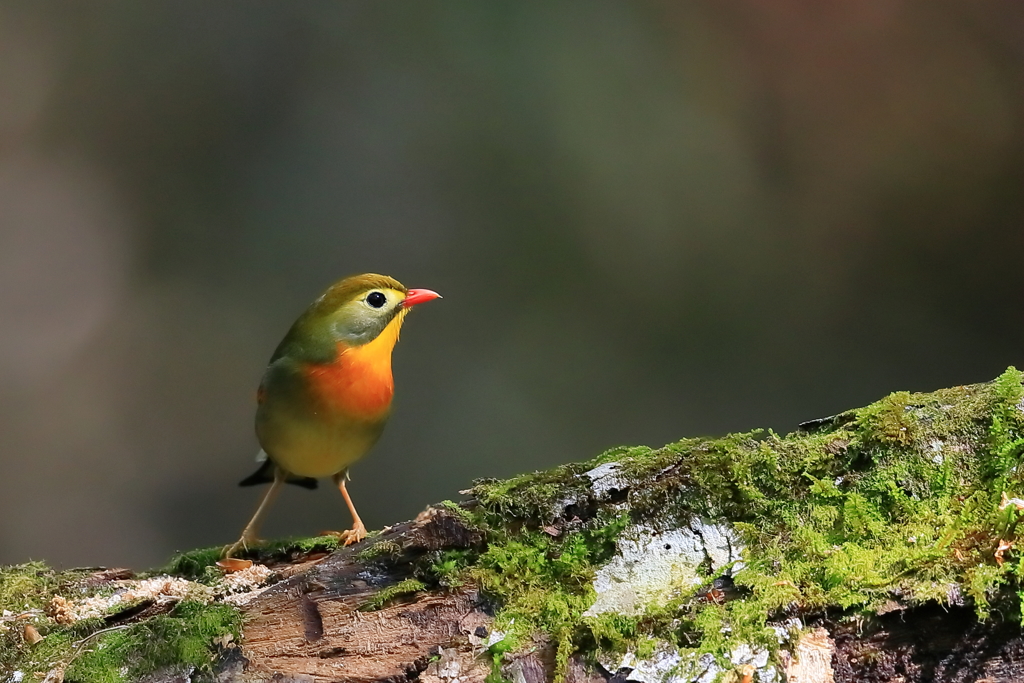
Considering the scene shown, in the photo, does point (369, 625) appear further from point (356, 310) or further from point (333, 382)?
point (356, 310)

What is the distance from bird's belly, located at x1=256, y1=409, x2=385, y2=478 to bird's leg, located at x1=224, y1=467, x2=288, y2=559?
A: 0.65ft

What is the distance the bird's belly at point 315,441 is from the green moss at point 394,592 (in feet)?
4.30

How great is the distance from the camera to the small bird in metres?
2.89

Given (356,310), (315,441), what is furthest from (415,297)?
(315,441)

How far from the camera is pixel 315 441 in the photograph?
9.59 ft

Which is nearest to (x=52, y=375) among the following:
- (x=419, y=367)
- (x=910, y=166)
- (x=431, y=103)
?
(x=419, y=367)

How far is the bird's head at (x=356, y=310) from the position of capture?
9.66ft

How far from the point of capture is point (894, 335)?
4.39 m

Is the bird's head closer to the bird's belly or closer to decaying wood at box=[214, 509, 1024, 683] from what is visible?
the bird's belly

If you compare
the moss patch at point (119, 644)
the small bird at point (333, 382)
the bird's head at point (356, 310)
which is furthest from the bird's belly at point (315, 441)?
the moss patch at point (119, 644)

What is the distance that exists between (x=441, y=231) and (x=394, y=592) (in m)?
3.39

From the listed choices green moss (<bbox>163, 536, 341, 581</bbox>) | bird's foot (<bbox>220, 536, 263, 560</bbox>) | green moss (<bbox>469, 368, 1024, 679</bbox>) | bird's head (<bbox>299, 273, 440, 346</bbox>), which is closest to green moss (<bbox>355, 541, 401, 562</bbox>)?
green moss (<bbox>469, 368, 1024, 679</bbox>)

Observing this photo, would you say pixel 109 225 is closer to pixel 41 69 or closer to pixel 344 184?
pixel 41 69

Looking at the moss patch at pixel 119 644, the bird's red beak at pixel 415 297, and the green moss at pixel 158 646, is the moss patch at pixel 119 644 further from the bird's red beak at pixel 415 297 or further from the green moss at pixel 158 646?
the bird's red beak at pixel 415 297
